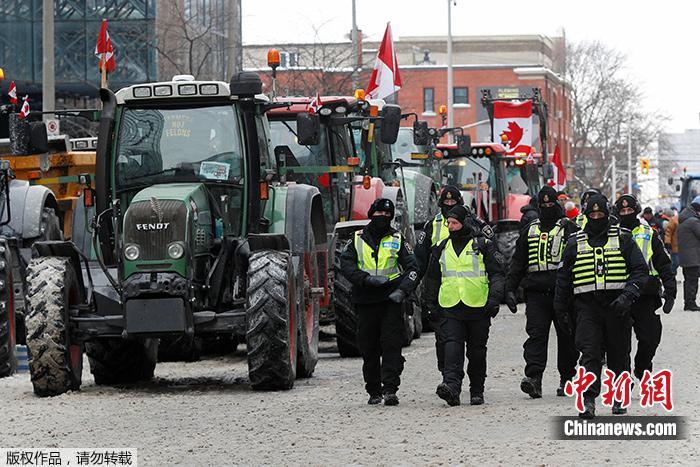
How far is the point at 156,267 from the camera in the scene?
45.7 ft

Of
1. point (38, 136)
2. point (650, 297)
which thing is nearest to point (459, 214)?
point (650, 297)

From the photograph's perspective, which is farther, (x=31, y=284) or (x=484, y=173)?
(x=484, y=173)

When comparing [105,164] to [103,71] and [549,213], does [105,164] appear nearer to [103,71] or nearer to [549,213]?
[103,71]

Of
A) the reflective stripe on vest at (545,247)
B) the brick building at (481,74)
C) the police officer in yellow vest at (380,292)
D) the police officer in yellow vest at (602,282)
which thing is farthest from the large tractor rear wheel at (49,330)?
the brick building at (481,74)

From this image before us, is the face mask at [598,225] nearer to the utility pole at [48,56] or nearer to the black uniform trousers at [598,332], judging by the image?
the black uniform trousers at [598,332]

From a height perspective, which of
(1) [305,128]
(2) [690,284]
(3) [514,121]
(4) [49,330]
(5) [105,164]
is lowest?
(2) [690,284]

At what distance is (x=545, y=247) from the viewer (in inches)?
545

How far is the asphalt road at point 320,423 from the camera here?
1046cm

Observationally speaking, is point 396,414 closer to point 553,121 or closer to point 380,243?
point 380,243

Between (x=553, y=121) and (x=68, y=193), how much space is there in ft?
263

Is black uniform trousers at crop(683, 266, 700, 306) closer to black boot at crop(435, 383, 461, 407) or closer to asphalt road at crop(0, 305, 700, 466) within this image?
asphalt road at crop(0, 305, 700, 466)

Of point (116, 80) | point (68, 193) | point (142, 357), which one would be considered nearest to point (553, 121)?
point (116, 80)

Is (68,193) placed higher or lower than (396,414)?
higher

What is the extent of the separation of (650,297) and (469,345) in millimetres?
1539
